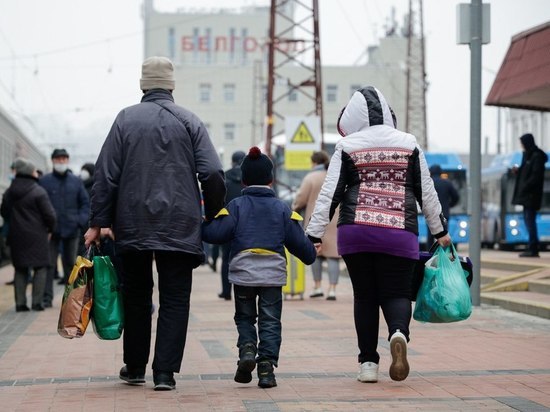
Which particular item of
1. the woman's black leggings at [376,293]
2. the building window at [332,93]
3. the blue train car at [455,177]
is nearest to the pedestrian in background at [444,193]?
the blue train car at [455,177]

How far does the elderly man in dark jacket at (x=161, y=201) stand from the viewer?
7.43m

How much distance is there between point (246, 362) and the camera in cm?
764

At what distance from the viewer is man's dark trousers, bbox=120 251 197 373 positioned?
7.52 m

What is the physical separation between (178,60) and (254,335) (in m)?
98.8

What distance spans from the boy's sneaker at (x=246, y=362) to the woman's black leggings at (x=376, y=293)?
0.67 m

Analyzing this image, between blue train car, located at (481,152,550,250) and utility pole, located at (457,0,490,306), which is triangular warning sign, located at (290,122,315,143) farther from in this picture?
utility pole, located at (457,0,490,306)

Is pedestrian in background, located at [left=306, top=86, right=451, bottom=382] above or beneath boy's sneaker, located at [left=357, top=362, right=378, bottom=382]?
above

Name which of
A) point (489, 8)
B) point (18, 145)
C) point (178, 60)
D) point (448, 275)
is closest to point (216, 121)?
point (178, 60)

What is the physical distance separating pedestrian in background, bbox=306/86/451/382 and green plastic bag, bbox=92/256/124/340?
128 centimetres

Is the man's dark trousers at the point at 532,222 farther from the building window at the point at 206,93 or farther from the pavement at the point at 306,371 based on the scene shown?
the building window at the point at 206,93

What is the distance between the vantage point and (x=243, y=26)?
110688 mm

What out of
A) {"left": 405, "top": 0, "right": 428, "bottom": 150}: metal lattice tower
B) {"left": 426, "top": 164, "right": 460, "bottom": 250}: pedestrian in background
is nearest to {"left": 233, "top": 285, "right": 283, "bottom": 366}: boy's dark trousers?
{"left": 426, "top": 164, "right": 460, "bottom": 250}: pedestrian in background

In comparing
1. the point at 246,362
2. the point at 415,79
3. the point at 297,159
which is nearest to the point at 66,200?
the point at 246,362

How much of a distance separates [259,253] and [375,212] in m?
0.76
